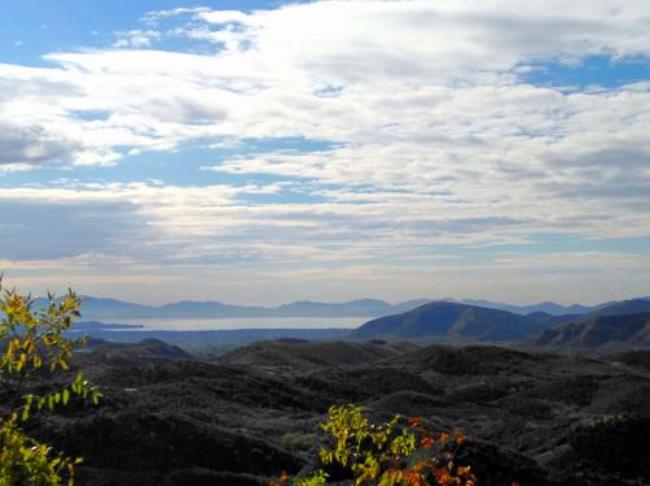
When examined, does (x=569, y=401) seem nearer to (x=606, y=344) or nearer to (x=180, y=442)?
(x=180, y=442)

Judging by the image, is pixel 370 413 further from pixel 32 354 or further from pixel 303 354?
pixel 303 354

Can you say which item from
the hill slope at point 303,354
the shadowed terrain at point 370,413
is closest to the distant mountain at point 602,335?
the hill slope at point 303,354

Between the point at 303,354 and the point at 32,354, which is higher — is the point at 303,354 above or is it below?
below

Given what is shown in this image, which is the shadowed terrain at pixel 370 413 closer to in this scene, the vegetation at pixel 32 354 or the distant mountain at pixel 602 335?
the vegetation at pixel 32 354

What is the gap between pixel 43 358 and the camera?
541 centimetres

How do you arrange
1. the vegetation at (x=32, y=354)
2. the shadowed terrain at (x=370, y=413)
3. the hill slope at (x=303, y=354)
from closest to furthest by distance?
the vegetation at (x=32, y=354), the shadowed terrain at (x=370, y=413), the hill slope at (x=303, y=354)

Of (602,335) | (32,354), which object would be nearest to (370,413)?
(32,354)

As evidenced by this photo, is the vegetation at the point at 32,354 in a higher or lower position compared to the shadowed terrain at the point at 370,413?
higher

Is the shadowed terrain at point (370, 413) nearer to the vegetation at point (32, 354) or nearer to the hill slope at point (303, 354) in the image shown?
the hill slope at point (303, 354)

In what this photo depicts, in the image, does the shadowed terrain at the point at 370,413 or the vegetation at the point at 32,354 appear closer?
the vegetation at the point at 32,354

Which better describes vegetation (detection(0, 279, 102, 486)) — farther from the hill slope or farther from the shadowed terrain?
the hill slope

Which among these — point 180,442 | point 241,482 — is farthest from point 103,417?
point 241,482

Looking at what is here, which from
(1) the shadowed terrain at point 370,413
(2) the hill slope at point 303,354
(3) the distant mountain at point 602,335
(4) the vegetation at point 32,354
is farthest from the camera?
(3) the distant mountain at point 602,335

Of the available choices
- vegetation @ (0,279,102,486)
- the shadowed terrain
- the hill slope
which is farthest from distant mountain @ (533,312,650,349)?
vegetation @ (0,279,102,486)
